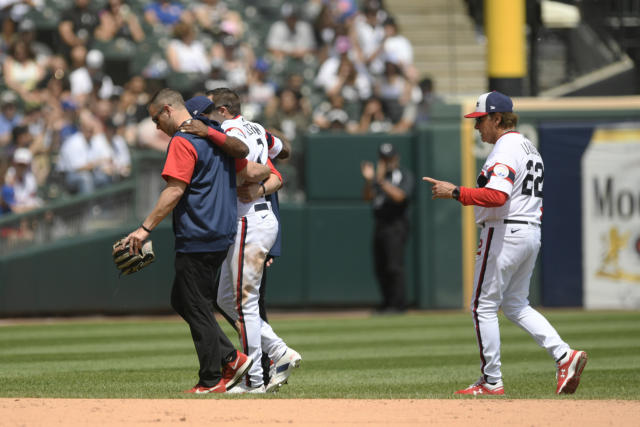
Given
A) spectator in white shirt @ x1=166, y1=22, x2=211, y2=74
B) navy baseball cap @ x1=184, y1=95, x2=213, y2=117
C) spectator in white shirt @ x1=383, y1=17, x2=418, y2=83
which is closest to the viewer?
navy baseball cap @ x1=184, y1=95, x2=213, y2=117

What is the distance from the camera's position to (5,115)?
1548 cm

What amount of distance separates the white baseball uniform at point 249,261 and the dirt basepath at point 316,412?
0.61 metres

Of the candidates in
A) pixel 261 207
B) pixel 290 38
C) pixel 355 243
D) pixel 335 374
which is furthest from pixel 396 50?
pixel 261 207

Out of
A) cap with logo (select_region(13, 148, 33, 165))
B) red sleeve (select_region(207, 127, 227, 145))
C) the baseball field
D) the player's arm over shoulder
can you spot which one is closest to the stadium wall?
the baseball field

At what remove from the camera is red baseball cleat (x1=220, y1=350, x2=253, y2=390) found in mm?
6723

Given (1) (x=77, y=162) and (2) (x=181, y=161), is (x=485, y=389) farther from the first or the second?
(1) (x=77, y=162)

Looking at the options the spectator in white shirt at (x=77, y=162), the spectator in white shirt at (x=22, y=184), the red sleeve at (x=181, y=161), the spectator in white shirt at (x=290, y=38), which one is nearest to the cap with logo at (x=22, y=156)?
the spectator in white shirt at (x=22, y=184)

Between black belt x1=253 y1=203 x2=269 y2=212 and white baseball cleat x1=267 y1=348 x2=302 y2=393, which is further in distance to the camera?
white baseball cleat x1=267 y1=348 x2=302 y2=393

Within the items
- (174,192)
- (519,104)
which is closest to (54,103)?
(519,104)

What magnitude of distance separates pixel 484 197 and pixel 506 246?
38 cm

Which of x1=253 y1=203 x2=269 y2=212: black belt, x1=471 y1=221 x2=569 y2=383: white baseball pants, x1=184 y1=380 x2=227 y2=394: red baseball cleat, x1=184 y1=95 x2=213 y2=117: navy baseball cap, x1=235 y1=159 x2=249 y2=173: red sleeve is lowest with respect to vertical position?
x1=184 y1=380 x2=227 y2=394: red baseball cleat

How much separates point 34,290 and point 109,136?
242 centimetres

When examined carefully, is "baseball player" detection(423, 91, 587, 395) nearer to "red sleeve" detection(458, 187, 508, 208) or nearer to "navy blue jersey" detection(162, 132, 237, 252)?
"red sleeve" detection(458, 187, 508, 208)

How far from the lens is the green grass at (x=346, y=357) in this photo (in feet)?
24.2
